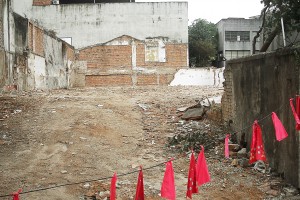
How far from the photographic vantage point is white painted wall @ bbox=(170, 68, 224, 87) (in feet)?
79.8

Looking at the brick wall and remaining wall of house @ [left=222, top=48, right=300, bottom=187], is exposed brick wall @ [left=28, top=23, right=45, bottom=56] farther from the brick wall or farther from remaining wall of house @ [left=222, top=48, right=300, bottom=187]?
remaining wall of house @ [left=222, top=48, right=300, bottom=187]

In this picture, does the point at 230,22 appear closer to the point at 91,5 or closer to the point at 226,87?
the point at 91,5

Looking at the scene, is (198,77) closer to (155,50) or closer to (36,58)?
(155,50)

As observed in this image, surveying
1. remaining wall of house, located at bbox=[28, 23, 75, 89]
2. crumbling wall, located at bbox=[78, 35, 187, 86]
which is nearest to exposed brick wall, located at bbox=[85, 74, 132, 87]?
crumbling wall, located at bbox=[78, 35, 187, 86]

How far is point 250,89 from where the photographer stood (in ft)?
24.1

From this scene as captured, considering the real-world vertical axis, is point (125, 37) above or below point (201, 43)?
below

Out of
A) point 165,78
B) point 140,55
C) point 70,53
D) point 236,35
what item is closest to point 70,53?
point 70,53

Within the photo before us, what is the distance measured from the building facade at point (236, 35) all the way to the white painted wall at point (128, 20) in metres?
11.3

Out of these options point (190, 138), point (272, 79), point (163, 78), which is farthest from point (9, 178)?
point (163, 78)

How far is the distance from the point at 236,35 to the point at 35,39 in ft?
80.3

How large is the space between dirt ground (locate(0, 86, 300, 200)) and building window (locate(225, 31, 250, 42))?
2604cm

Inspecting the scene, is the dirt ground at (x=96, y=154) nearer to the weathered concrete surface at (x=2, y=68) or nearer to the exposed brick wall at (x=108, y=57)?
the weathered concrete surface at (x=2, y=68)

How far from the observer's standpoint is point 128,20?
25125mm

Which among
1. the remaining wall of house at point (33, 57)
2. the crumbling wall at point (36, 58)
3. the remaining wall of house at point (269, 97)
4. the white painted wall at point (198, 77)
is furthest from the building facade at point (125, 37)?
the remaining wall of house at point (269, 97)
